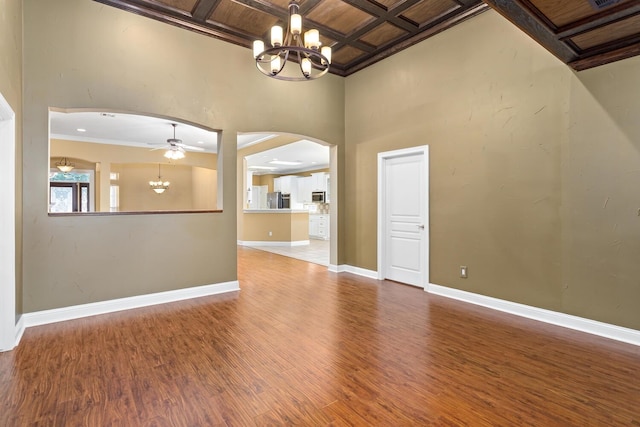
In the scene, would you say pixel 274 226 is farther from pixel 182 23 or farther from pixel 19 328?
pixel 19 328

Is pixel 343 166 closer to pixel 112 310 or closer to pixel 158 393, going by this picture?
pixel 112 310

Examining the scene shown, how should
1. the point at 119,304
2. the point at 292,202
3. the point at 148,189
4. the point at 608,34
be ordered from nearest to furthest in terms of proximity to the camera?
the point at 608,34, the point at 119,304, the point at 148,189, the point at 292,202

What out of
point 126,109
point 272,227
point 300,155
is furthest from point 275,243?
point 126,109

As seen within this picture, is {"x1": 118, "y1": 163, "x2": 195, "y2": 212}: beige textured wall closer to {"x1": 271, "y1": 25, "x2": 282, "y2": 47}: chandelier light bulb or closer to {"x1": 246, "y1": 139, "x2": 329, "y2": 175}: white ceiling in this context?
{"x1": 246, "y1": 139, "x2": 329, "y2": 175}: white ceiling

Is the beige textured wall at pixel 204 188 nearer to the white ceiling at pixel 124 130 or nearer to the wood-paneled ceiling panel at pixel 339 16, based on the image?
the white ceiling at pixel 124 130

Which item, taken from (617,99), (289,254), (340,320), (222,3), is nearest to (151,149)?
(289,254)

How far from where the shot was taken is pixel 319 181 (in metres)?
12.4

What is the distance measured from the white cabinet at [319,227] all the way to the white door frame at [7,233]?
9139 mm

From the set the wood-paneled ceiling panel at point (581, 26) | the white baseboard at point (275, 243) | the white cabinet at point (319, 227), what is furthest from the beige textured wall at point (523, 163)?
the white cabinet at point (319, 227)

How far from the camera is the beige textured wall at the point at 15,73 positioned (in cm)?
255

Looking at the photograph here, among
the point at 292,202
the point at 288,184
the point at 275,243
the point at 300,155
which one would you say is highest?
the point at 300,155

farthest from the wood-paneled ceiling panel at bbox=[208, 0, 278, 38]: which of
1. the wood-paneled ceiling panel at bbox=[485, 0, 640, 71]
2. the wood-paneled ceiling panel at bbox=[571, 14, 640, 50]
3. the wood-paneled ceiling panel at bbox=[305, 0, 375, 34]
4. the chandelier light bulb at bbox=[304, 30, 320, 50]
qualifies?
the wood-paneled ceiling panel at bbox=[571, 14, 640, 50]

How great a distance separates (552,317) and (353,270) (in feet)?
10.1

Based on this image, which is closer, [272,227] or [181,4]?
[181,4]
